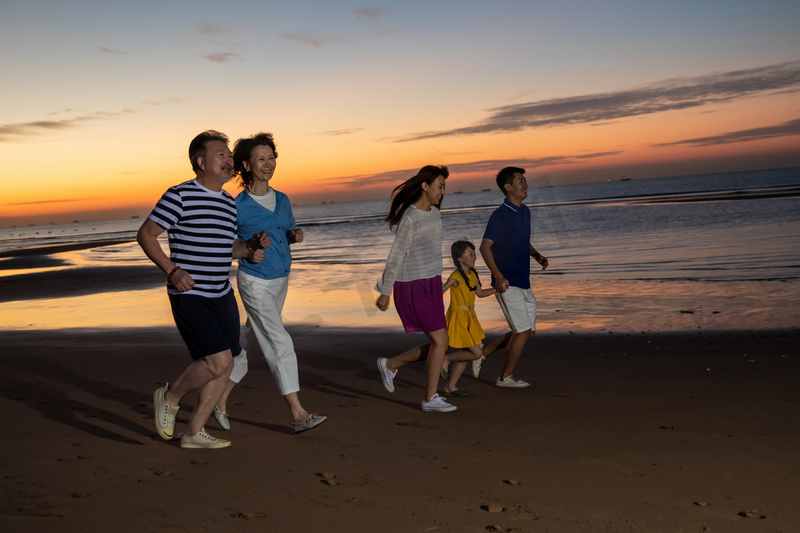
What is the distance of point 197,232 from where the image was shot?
4145mm

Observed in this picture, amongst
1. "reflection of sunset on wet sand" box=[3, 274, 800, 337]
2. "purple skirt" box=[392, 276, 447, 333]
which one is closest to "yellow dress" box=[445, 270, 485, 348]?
"purple skirt" box=[392, 276, 447, 333]

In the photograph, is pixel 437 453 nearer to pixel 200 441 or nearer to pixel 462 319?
pixel 200 441

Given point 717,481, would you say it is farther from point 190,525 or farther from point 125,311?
point 125,311

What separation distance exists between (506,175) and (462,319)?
4.42ft

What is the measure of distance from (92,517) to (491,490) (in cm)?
194

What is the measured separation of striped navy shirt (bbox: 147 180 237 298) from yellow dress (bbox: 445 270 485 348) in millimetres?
2334

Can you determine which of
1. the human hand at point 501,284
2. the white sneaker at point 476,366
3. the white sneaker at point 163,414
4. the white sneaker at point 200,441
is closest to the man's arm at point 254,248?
the white sneaker at point 163,414

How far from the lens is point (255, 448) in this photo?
448 centimetres

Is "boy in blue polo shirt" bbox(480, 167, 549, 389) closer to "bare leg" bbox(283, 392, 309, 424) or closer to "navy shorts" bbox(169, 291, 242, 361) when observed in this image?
"bare leg" bbox(283, 392, 309, 424)

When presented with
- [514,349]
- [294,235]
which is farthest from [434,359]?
[294,235]

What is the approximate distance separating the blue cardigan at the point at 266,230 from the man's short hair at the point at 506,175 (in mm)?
2227

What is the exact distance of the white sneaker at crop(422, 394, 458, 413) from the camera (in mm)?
5297

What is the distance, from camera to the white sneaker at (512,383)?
604 centimetres

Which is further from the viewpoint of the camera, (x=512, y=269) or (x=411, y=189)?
(x=512, y=269)
